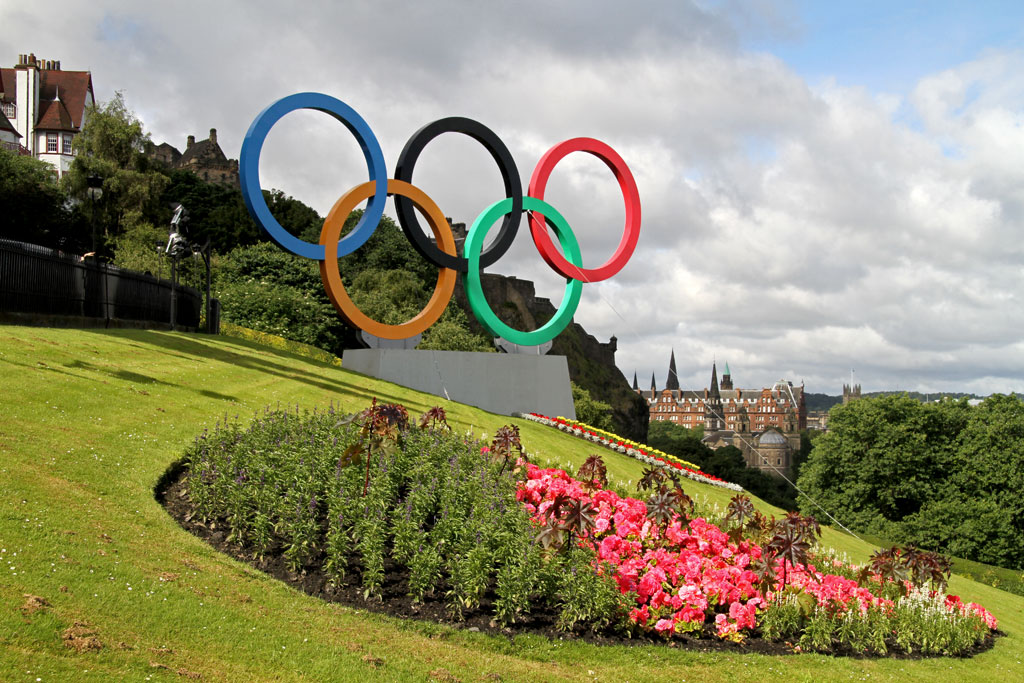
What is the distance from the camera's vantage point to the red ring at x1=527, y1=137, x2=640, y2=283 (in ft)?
81.8

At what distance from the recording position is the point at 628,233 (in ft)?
88.0

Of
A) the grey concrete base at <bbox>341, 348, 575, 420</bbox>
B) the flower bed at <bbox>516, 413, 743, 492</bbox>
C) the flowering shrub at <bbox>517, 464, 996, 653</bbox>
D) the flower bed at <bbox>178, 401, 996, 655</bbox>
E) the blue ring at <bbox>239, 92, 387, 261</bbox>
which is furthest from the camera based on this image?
the grey concrete base at <bbox>341, 348, 575, 420</bbox>

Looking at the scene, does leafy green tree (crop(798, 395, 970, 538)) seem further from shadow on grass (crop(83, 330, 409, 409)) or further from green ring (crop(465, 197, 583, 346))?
shadow on grass (crop(83, 330, 409, 409))

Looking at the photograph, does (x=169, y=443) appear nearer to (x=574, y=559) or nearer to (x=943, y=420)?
(x=574, y=559)

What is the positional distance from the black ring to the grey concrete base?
134 inches

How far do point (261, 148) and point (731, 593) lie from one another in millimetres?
14964

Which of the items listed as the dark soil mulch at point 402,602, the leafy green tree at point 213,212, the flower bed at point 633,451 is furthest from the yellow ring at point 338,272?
the leafy green tree at point 213,212

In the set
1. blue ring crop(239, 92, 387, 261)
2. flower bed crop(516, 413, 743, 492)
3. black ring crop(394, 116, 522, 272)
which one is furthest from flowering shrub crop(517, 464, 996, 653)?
black ring crop(394, 116, 522, 272)

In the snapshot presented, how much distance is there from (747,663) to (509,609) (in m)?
2.46

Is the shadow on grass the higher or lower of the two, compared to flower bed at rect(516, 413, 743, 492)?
higher

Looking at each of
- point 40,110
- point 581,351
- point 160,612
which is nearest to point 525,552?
point 160,612

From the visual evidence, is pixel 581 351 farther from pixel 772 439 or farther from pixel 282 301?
pixel 282 301

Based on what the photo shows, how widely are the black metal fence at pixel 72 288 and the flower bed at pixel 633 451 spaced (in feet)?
38.1

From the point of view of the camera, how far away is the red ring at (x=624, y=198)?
24.9 meters
